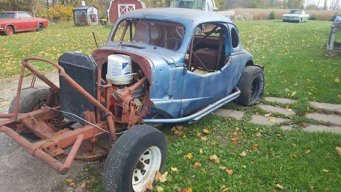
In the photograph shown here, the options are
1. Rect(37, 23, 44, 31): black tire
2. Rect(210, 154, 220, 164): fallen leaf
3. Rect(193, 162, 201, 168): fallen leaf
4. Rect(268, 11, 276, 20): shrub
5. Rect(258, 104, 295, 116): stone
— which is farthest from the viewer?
Rect(268, 11, 276, 20): shrub

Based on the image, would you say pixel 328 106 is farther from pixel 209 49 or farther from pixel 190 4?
pixel 190 4

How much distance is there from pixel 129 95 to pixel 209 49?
2567 millimetres

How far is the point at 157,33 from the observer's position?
4980mm

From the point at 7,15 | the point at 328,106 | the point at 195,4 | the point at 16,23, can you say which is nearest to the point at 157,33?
the point at 328,106

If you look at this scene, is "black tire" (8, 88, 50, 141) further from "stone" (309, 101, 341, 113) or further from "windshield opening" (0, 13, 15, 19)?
"windshield opening" (0, 13, 15, 19)

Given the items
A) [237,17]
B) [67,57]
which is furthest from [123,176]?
[237,17]

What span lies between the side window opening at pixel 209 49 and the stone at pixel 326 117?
71.9 inches

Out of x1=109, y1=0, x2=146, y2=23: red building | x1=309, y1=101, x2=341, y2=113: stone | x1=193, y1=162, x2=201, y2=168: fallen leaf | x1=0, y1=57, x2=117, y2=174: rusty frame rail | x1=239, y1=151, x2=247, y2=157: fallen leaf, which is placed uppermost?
x1=109, y1=0, x2=146, y2=23: red building

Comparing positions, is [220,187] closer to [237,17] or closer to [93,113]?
[93,113]

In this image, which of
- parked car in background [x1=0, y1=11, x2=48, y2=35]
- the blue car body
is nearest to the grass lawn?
the blue car body

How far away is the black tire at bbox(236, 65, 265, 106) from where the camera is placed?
611cm

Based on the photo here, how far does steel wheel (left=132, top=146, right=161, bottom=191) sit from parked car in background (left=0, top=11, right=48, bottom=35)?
60.1 feet

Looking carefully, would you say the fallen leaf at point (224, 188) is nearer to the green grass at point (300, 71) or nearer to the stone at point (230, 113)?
the stone at point (230, 113)

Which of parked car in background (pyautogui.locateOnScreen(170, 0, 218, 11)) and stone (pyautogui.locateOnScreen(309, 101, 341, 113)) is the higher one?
parked car in background (pyautogui.locateOnScreen(170, 0, 218, 11))
